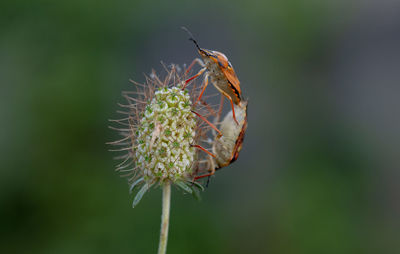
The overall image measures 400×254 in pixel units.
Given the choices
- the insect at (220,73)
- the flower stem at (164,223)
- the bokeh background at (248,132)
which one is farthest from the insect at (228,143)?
the bokeh background at (248,132)

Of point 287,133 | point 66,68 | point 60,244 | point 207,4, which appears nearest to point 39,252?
point 60,244

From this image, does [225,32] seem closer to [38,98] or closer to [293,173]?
[293,173]

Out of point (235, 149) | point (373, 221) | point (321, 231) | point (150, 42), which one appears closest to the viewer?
point (235, 149)

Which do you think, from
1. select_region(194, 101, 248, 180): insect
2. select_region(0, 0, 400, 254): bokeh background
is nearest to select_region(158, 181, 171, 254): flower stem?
select_region(194, 101, 248, 180): insect

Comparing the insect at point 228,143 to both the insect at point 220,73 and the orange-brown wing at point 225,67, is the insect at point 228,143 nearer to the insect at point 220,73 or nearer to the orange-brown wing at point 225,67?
the insect at point 220,73

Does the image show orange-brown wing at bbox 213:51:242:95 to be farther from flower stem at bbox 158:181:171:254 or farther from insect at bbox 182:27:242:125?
flower stem at bbox 158:181:171:254

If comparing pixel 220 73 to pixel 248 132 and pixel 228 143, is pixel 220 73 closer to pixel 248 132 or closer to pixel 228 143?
pixel 228 143
